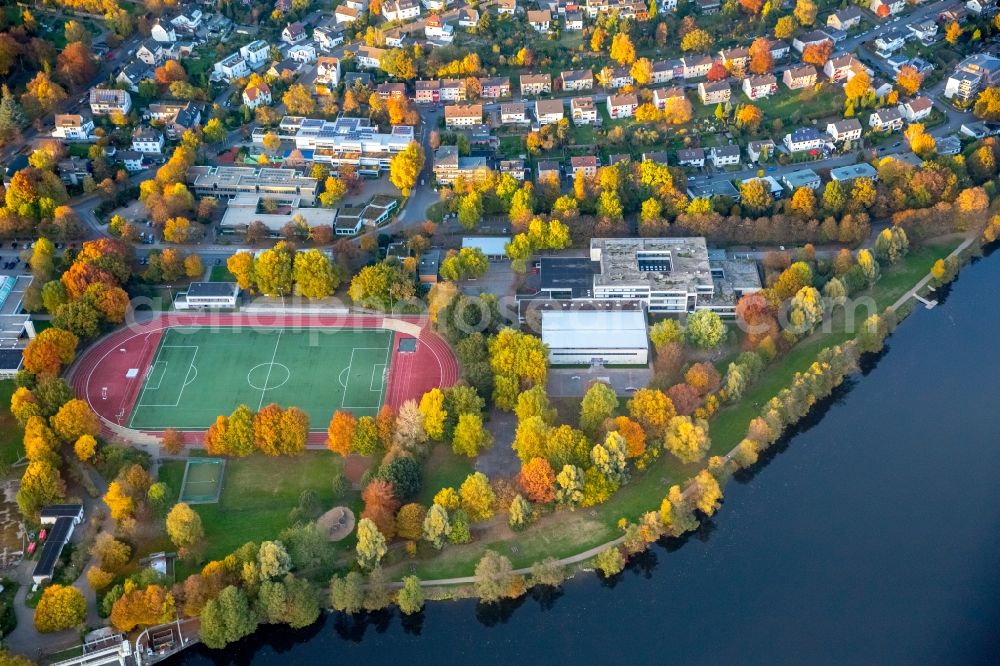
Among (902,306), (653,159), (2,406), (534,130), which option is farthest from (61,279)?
(902,306)

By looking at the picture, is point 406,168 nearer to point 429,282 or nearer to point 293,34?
point 429,282

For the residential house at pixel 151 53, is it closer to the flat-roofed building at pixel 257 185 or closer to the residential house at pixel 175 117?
the residential house at pixel 175 117

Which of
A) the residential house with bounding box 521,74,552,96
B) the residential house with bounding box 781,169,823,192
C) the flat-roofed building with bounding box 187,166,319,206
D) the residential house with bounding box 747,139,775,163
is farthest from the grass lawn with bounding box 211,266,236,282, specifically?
the residential house with bounding box 781,169,823,192

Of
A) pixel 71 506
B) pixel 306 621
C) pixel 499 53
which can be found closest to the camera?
pixel 306 621

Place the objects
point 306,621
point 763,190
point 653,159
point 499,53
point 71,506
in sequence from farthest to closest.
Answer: point 499,53
point 653,159
point 763,190
point 71,506
point 306,621

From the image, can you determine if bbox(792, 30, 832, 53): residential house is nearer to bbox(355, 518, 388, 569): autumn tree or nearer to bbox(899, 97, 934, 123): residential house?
bbox(899, 97, 934, 123): residential house

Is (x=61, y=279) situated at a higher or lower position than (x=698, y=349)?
higher

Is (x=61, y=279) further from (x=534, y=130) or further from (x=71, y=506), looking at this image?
(x=534, y=130)
